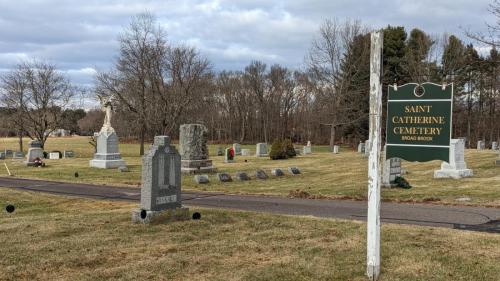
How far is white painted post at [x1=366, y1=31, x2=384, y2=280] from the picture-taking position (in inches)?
211

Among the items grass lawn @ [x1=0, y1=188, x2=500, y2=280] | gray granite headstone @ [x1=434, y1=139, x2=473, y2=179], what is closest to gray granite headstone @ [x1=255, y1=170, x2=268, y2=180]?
gray granite headstone @ [x1=434, y1=139, x2=473, y2=179]

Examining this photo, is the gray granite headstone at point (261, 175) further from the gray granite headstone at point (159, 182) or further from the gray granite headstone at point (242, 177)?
the gray granite headstone at point (159, 182)

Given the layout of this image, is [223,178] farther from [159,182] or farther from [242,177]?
[159,182]

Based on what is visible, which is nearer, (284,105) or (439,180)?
(439,180)

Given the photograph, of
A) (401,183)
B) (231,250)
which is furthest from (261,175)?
(231,250)

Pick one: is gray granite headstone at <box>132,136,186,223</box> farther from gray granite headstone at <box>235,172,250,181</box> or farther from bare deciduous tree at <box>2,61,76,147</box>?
bare deciduous tree at <box>2,61,76,147</box>

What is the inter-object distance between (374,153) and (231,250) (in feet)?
8.65

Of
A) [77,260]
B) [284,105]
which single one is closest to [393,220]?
[77,260]

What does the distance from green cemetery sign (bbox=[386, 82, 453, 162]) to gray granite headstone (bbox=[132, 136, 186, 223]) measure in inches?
184

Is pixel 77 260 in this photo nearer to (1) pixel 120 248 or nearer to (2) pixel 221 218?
(1) pixel 120 248

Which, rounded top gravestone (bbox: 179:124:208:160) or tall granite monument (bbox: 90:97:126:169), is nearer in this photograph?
rounded top gravestone (bbox: 179:124:208:160)

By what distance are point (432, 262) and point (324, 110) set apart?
158 ft

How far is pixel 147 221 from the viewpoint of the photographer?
8.84 metres

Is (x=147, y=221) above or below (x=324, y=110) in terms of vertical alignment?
Answer: below
